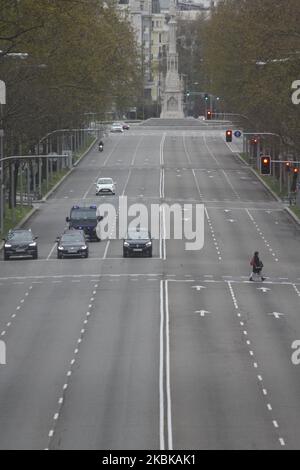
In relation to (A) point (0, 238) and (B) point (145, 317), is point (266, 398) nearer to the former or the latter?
(B) point (145, 317)

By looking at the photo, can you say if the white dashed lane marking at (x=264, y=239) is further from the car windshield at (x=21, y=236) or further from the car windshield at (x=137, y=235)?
the car windshield at (x=21, y=236)

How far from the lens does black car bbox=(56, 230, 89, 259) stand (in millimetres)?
68688

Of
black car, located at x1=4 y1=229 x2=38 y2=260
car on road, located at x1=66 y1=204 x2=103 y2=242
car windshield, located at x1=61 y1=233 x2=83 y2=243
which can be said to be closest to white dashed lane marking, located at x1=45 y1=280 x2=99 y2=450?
black car, located at x1=4 y1=229 x2=38 y2=260

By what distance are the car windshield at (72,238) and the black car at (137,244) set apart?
213 centimetres

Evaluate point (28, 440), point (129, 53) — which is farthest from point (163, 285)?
point (129, 53)

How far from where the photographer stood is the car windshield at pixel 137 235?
227 ft

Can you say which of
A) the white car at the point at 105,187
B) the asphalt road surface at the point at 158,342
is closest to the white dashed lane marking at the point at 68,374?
the asphalt road surface at the point at 158,342

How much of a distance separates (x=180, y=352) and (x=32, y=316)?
903 cm

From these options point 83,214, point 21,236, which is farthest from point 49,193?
point 21,236

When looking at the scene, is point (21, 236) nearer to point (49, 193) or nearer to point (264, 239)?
point (264, 239)

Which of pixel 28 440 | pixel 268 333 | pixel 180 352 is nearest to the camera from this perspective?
pixel 28 440

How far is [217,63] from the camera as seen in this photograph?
144 metres

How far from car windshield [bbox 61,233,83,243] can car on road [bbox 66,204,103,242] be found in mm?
6238

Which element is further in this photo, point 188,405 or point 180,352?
point 180,352
